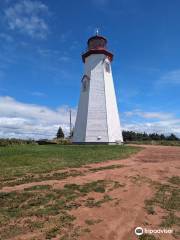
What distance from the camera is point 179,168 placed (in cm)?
1642

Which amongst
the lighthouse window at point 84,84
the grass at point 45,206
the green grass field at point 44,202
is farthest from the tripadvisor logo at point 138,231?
the lighthouse window at point 84,84

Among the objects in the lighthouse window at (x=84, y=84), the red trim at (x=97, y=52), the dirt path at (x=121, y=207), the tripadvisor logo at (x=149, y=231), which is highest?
the red trim at (x=97, y=52)

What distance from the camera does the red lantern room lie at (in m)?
35.9

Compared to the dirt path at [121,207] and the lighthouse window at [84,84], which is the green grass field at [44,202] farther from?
the lighthouse window at [84,84]

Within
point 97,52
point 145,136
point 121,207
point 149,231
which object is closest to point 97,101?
point 97,52

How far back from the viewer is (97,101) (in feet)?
111

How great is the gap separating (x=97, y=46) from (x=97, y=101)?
7858mm

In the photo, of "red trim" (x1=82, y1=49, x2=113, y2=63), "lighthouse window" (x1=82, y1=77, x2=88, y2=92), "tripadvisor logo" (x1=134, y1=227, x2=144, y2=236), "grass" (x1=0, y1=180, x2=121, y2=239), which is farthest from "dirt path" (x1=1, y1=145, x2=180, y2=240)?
"red trim" (x1=82, y1=49, x2=113, y2=63)

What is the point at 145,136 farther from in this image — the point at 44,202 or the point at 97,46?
the point at 44,202

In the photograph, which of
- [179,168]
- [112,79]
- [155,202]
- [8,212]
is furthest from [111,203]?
[112,79]

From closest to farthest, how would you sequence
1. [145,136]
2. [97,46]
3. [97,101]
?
[97,101] → [97,46] → [145,136]

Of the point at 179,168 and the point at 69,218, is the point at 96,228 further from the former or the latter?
the point at 179,168

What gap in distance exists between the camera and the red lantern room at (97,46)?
35938 millimetres

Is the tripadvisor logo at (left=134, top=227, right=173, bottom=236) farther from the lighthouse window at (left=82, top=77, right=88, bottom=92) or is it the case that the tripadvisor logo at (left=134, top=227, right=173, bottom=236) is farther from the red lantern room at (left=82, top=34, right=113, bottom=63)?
the red lantern room at (left=82, top=34, right=113, bottom=63)
